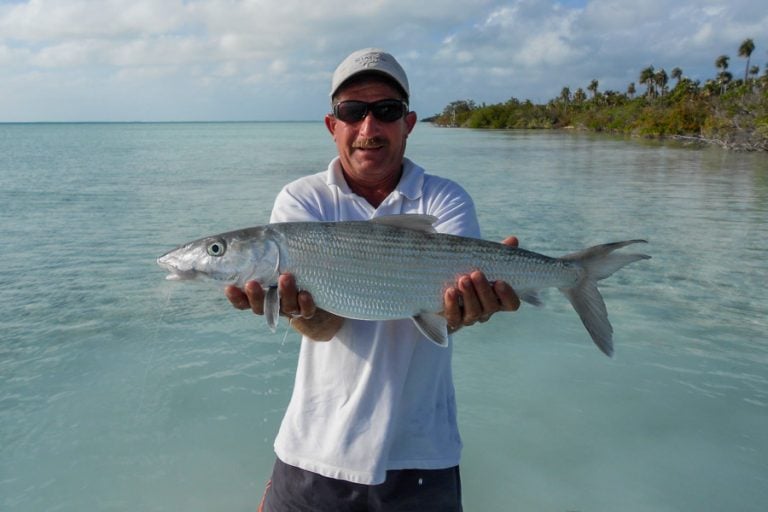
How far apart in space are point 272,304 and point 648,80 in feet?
336

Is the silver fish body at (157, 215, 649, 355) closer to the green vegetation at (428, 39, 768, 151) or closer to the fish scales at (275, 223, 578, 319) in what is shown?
the fish scales at (275, 223, 578, 319)

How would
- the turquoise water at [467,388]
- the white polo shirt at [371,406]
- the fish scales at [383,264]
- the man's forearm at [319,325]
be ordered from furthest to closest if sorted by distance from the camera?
the turquoise water at [467,388], the fish scales at [383,264], the man's forearm at [319,325], the white polo shirt at [371,406]

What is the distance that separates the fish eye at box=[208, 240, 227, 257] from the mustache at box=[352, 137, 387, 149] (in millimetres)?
836

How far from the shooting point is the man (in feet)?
8.28

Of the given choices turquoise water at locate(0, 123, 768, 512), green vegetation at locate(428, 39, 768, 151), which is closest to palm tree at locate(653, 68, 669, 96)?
green vegetation at locate(428, 39, 768, 151)

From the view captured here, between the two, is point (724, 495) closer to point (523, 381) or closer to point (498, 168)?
point (523, 381)

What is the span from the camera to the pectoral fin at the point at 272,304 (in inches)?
105

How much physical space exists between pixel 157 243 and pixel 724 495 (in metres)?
10.0

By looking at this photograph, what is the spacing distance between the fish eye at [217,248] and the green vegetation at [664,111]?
37225 mm

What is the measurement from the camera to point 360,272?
9.28 feet

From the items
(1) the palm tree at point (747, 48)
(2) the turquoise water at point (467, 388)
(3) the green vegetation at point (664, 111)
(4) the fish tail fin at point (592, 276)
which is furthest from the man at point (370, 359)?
(1) the palm tree at point (747, 48)

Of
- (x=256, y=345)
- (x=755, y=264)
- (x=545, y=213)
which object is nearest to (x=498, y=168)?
(x=545, y=213)

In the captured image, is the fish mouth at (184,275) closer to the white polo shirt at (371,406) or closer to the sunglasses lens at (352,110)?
the white polo shirt at (371,406)

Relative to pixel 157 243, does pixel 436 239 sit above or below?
above
